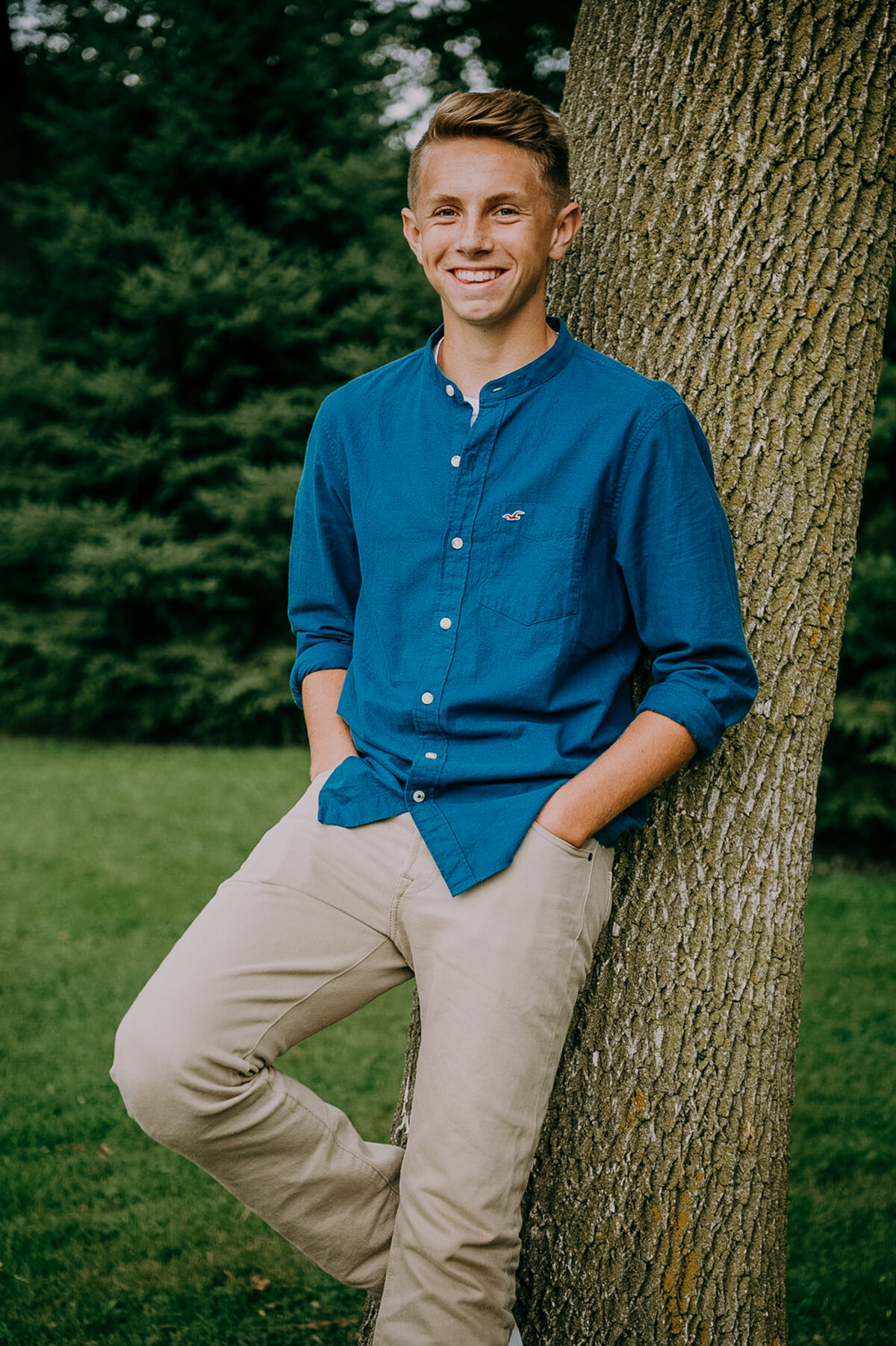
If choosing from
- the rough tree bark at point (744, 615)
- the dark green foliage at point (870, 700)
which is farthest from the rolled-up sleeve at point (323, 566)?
the dark green foliage at point (870, 700)

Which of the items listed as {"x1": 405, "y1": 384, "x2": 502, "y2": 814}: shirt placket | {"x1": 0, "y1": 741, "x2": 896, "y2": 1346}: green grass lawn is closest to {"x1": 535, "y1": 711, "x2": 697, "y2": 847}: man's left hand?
{"x1": 405, "y1": 384, "x2": 502, "y2": 814}: shirt placket

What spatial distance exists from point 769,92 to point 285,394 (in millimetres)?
7884

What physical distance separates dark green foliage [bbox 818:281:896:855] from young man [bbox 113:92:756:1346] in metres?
5.49

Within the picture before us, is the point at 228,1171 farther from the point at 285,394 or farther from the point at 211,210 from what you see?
the point at 211,210

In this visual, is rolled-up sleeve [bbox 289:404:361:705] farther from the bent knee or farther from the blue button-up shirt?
the bent knee

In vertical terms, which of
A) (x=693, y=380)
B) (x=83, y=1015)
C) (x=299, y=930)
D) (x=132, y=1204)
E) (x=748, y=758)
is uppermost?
(x=693, y=380)

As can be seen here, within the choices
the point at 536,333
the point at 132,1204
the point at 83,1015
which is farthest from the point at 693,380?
the point at 83,1015

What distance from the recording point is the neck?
2125 mm

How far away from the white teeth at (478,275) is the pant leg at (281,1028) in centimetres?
98

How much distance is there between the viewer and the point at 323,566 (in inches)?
93.4

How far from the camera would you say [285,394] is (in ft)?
32.0

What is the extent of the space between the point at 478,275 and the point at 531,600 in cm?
60

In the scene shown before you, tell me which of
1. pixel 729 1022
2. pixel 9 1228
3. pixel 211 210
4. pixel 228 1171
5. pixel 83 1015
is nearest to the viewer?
pixel 228 1171

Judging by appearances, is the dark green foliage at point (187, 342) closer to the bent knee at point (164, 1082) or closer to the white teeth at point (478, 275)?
the white teeth at point (478, 275)
